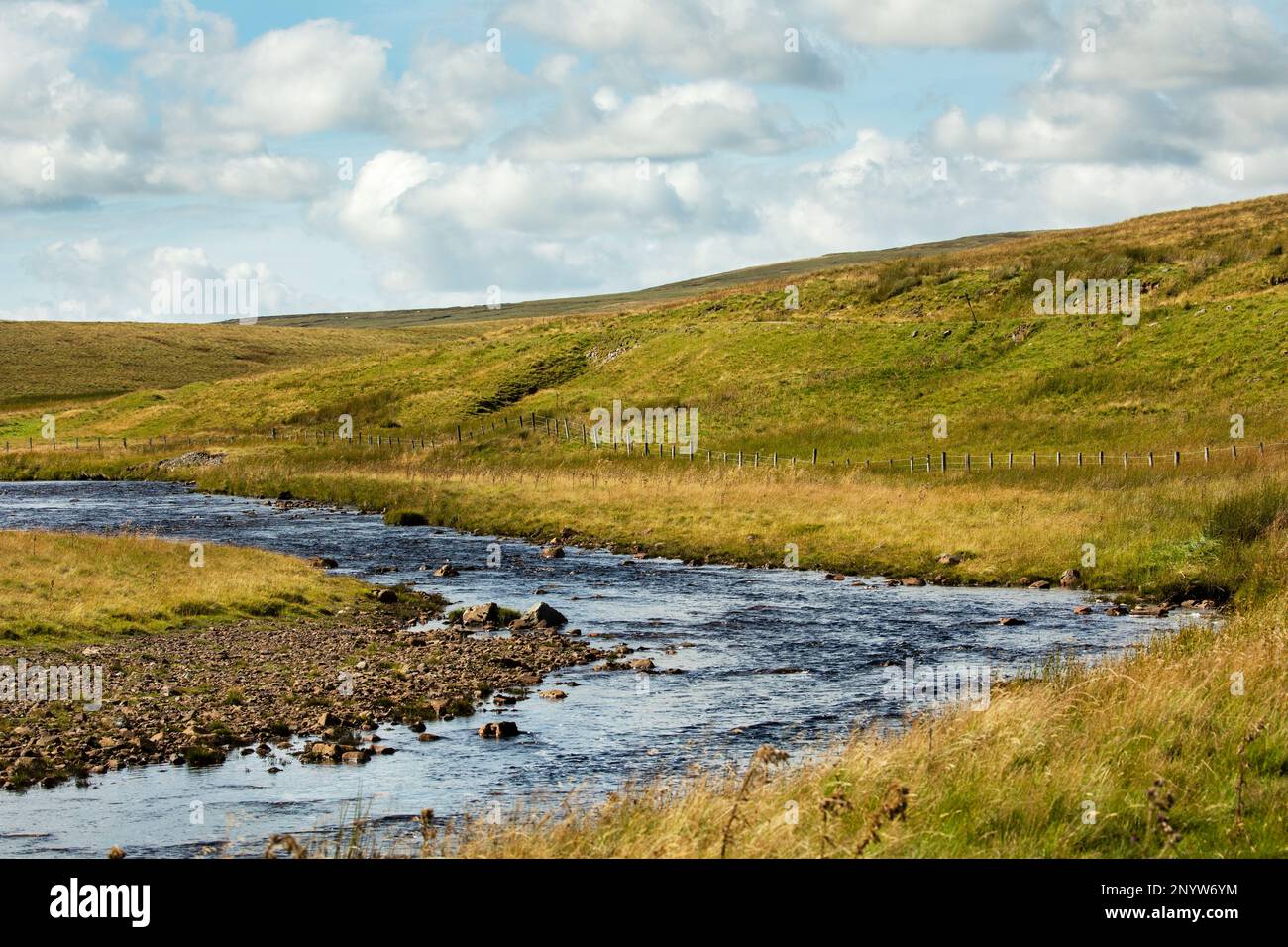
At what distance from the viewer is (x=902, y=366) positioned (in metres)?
75.6

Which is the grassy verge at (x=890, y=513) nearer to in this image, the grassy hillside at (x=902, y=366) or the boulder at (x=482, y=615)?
the grassy hillside at (x=902, y=366)

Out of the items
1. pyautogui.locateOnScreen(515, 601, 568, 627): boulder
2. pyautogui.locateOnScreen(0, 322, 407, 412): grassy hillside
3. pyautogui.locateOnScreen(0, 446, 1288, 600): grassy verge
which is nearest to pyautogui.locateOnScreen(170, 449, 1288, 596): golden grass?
pyautogui.locateOnScreen(0, 446, 1288, 600): grassy verge

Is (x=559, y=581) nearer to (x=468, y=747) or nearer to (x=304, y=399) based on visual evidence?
(x=468, y=747)

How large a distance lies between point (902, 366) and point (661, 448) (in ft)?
61.8

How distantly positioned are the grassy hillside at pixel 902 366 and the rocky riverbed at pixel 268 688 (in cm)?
3671

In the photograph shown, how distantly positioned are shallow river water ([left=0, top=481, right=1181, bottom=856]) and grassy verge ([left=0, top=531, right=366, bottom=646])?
3.66 meters

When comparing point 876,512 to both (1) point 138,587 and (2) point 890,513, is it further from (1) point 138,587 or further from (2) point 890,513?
(1) point 138,587

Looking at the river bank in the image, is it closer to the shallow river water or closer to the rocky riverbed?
the rocky riverbed

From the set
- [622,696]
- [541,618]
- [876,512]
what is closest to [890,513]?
[876,512]

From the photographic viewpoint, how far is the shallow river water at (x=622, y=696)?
1482 cm

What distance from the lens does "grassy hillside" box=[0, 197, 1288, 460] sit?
200ft

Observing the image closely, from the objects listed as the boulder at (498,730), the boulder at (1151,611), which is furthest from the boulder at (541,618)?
the boulder at (1151,611)

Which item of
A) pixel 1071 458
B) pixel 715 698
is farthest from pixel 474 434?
pixel 715 698
